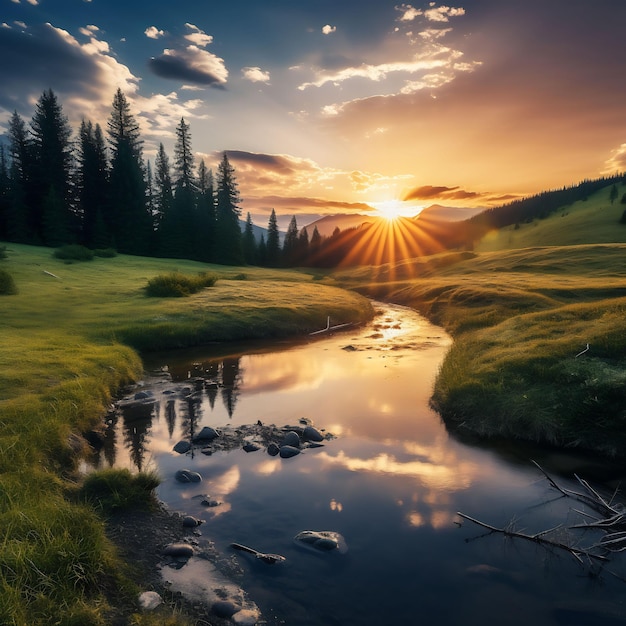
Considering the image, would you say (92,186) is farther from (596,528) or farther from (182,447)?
(596,528)

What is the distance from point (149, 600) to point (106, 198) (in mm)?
92436

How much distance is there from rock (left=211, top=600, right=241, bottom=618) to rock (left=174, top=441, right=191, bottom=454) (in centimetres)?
696

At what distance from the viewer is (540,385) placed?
1683 cm

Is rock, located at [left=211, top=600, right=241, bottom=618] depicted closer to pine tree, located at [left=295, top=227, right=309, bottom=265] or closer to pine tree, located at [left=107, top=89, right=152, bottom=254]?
pine tree, located at [left=107, top=89, right=152, bottom=254]

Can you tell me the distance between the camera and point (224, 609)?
726 centimetres

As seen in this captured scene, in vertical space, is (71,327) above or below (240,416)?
above

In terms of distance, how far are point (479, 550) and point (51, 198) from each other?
266 feet

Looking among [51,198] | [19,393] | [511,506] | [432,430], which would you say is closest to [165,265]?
[51,198]

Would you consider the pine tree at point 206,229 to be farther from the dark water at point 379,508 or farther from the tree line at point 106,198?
the dark water at point 379,508

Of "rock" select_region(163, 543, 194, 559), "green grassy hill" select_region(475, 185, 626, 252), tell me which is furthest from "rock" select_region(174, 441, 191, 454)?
"green grassy hill" select_region(475, 185, 626, 252)

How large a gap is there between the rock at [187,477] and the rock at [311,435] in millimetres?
4314

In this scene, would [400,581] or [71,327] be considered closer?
[400,581]

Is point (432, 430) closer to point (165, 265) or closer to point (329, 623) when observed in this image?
point (329, 623)

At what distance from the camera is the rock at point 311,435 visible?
48.9ft
